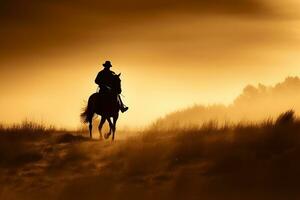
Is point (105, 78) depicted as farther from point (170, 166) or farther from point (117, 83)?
point (170, 166)

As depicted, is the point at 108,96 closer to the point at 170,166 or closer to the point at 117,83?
the point at 117,83

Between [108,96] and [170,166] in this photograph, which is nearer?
[170,166]

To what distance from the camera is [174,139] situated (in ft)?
81.8

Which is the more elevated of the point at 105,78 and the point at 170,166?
the point at 105,78

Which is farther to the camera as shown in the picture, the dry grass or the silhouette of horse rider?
the silhouette of horse rider

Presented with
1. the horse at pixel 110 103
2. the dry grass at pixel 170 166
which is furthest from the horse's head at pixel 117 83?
the dry grass at pixel 170 166

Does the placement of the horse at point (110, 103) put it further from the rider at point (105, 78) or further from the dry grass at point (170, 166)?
the dry grass at point (170, 166)

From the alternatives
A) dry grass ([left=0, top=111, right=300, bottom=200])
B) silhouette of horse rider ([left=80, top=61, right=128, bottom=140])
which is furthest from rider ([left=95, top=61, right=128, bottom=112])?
dry grass ([left=0, top=111, right=300, bottom=200])

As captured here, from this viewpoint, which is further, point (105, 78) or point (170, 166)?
point (105, 78)

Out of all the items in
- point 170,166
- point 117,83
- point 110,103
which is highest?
point 117,83

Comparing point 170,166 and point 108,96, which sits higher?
point 108,96

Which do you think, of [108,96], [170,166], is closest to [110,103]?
[108,96]

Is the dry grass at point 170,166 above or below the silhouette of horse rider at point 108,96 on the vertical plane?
below

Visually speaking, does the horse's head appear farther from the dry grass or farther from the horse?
the dry grass
